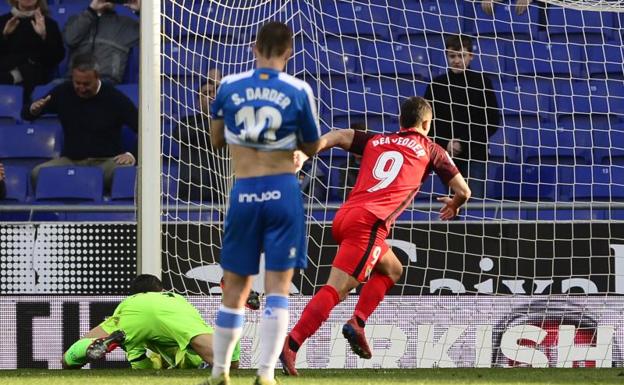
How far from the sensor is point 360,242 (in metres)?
6.70

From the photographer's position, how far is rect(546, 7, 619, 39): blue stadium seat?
10133mm

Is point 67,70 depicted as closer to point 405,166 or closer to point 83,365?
point 83,365

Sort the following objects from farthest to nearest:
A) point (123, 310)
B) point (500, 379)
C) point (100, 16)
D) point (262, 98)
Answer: point (100, 16)
point (123, 310)
point (500, 379)
point (262, 98)

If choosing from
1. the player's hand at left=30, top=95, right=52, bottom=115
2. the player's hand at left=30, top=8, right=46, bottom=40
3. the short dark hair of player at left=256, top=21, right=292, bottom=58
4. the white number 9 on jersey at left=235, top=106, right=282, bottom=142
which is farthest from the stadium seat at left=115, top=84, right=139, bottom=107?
the white number 9 on jersey at left=235, top=106, right=282, bottom=142

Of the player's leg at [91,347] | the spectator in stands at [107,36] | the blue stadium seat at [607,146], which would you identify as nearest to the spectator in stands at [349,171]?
the blue stadium seat at [607,146]

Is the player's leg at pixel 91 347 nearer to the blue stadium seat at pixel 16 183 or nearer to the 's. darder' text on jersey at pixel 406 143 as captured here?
the 's. darder' text on jersey at pixel 406 143

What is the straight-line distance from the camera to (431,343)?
7941 mm

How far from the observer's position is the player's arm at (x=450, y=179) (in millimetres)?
6859

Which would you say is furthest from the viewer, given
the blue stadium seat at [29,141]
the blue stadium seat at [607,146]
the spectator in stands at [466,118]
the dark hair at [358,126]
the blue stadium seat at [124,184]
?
the blue stadium seat at [29,141]

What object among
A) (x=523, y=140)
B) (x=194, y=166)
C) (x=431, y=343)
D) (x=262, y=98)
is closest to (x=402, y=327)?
(x=431, y=343)

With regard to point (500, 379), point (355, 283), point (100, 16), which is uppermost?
point (100, 16)

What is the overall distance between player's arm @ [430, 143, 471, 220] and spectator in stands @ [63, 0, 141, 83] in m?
4.75

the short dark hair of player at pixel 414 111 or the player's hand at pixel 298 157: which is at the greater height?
the short dark hair of player at pixel 414 111

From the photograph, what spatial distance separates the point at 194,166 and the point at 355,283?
1.98 m
